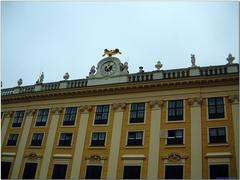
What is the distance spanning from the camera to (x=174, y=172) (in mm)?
25391

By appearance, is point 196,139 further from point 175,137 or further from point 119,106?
point 119,106

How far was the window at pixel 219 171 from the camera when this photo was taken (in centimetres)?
2398

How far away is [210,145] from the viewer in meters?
25.2

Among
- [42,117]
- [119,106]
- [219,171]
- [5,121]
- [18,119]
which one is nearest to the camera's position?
[219,171]

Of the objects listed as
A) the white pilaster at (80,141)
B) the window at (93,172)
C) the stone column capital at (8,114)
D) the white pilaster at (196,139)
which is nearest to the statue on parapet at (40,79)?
the stone column capital at (8,114)

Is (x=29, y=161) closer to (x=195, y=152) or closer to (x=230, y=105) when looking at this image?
(x=195, y=152)

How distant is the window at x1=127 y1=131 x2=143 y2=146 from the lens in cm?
2788

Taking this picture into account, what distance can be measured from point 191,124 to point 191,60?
696 centimetres

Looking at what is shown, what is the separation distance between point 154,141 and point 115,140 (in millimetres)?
3923

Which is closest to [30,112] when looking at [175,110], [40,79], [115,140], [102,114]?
[40,79]

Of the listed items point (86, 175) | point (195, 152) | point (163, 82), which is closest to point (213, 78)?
point (163, 82)

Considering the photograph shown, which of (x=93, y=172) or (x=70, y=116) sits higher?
(x=70, y=116)

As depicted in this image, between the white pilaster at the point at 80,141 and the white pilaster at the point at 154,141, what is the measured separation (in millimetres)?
7115

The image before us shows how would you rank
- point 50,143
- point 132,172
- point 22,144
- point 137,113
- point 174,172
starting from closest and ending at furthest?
point 174,172 < point 132,172 < point 137,113 < point 50,143 < point 22,144
